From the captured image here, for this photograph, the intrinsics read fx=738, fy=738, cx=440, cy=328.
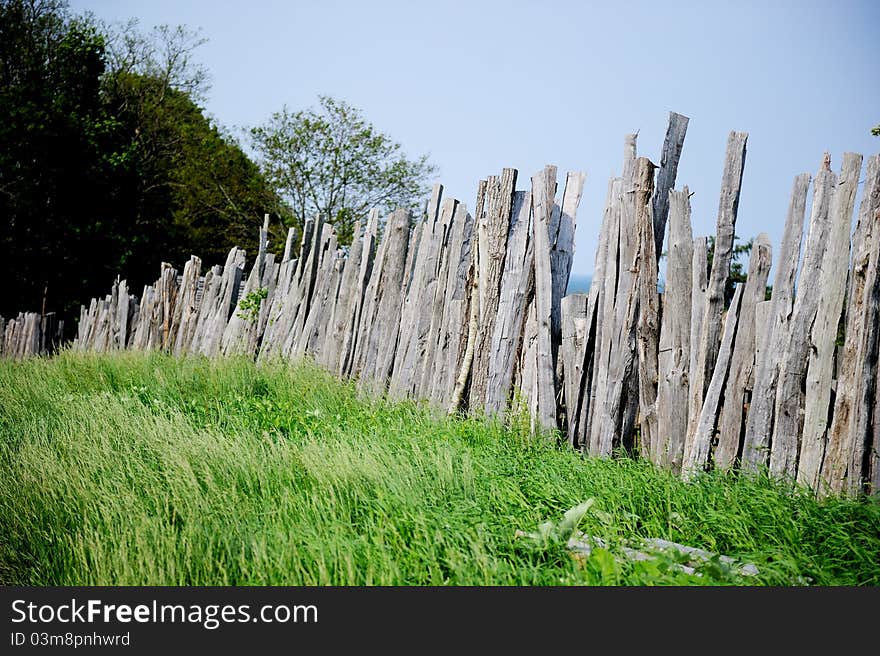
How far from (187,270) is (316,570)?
818cm

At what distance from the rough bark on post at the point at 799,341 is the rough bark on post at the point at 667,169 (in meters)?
0.91

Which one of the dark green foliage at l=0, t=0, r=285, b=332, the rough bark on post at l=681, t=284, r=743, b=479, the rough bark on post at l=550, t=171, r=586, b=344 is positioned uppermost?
the dark green foliage at l=0, t=0, r=285, b=332

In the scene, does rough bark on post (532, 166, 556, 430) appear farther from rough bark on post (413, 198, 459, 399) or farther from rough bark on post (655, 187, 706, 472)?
rough bark on post (413, 198, 459, 399)

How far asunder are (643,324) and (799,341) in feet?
3.11

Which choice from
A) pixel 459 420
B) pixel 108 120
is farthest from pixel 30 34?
pixel 459 420

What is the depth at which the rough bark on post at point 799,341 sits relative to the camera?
368 cm

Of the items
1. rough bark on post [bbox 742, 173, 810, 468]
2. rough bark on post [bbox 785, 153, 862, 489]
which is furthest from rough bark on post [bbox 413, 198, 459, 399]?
rough bark on post [bbox 785, 153, 862, 489]

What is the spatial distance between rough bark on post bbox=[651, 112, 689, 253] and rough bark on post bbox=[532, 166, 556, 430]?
0.81m

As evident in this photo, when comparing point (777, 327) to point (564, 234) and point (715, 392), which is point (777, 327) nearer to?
point (715, 392)

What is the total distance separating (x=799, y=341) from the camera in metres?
3.70

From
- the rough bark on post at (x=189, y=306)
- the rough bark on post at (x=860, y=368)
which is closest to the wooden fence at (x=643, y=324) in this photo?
the rough bark on post at (x=860, y=368)

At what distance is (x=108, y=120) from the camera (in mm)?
18438

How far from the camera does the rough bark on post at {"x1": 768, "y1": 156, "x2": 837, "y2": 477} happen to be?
368cm

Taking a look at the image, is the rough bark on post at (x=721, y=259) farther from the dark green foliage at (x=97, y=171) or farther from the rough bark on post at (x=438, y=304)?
the dark green foliage at (x=97, y=171)
